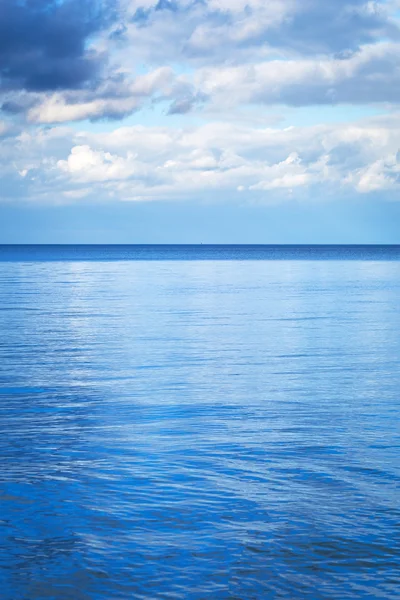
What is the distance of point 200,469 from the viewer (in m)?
12.1

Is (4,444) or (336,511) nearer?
(336,511)

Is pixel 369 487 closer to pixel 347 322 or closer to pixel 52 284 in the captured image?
pixel 347 322

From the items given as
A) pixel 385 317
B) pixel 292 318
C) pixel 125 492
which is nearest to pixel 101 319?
pixel 292 318

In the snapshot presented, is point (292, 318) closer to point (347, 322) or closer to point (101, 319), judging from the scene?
point (347, 322)

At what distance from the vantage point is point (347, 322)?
3447 centimetres

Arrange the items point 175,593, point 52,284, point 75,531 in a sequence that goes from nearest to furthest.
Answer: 1. point 175,593
2. point 75,531
3. point 52,284

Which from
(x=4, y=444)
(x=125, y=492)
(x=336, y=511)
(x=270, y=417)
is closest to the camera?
(x=336, y=511)

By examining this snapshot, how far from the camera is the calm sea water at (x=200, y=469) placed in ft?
27.9

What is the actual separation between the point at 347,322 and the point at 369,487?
23713 mm

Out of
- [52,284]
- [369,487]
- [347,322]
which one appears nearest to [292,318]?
[347,322]

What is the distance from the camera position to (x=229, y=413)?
1630cm

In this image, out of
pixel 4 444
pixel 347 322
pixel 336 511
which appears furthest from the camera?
pixel 347 322

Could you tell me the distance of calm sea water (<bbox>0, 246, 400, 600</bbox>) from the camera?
335 inches

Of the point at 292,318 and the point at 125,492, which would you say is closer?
the point at 125,492
